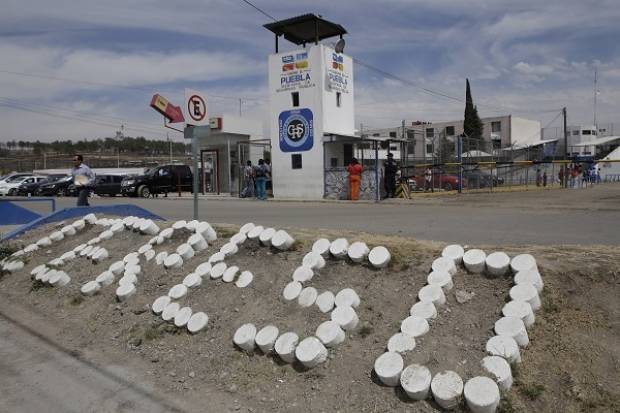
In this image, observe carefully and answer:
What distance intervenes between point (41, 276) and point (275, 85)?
1800cm

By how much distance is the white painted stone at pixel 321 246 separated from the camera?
6.00 metres

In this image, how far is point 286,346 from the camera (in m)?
4.67

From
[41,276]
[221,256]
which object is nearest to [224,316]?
[221,256]

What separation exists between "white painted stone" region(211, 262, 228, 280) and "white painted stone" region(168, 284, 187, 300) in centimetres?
37

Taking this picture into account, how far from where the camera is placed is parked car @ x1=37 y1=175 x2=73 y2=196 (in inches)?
1326

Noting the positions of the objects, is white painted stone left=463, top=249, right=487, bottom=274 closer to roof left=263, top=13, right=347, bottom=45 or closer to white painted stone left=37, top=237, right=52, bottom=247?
white painted stone left=37, top=237, right=52, bottom=247

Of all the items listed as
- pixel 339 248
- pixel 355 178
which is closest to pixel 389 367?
pixel 339 248

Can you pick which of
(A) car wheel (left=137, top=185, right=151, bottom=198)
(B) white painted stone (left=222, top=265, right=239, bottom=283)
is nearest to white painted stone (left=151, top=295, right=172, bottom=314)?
(B) white painted stone (left=222, top=265, right=239, bottom=283)

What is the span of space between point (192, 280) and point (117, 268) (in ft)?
5.13

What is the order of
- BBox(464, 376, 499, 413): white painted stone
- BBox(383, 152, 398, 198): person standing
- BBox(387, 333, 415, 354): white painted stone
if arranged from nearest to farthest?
BBox(464, 376, 499, 413): white painted stone < BBox(387, 333, 415, 354): white painted stone < BBox(383, 152, 398, 198): person standing

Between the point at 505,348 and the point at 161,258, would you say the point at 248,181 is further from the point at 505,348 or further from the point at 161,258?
the point at 505,348

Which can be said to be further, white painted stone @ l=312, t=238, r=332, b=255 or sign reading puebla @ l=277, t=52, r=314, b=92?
sign reading puebla @ l=277, t=52, r=314, b=92

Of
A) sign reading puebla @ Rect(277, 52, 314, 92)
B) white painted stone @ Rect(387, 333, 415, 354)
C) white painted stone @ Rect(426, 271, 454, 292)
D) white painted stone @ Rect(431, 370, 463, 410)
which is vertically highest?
sign reading puebla @ Rect(277, 52, 314, 92)

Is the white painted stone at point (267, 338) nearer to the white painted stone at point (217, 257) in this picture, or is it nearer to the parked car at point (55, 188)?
the white painted stone at point (217, 257)
